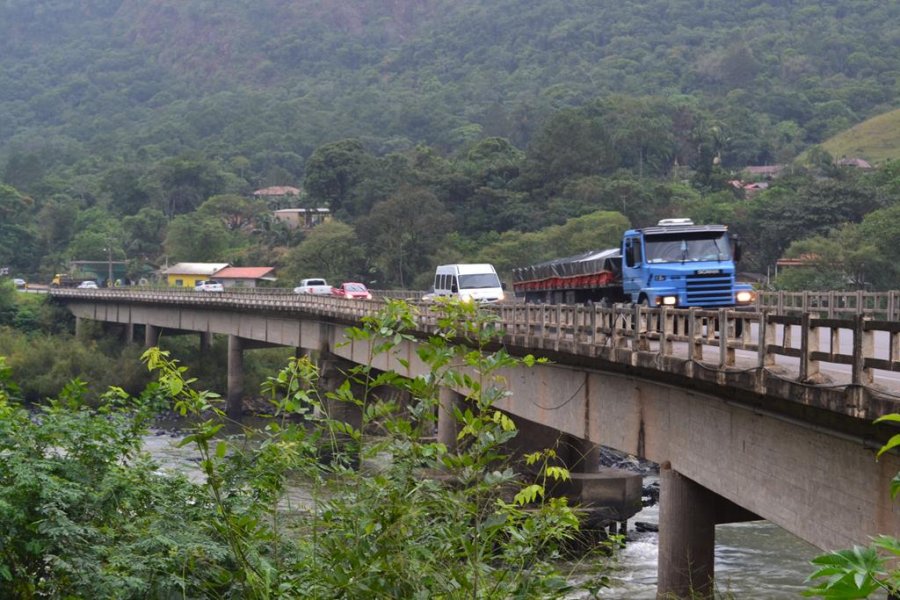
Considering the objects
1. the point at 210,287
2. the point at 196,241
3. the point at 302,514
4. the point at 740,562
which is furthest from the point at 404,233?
the point at 302,514

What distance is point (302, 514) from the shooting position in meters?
11.9

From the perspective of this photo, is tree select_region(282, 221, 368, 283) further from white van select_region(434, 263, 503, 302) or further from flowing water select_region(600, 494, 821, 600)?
flowing water select_region(600, 494, 821, 600)

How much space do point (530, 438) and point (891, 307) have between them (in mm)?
10609

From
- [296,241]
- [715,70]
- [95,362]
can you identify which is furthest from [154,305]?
→ [715,70]

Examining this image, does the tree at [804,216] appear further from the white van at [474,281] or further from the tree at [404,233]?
the white van at [474,281]

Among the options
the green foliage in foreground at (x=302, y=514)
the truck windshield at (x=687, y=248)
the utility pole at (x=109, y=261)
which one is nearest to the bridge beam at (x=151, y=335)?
the utility pole at (x=109, y=261)

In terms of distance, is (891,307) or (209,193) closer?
(891,307)

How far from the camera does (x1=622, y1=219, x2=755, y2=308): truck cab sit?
88.9 ft

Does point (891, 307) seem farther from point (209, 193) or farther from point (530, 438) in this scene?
point (209, 193)

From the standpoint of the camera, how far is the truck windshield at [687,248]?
89.9ft

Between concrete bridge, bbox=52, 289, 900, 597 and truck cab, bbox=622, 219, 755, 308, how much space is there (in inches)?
61.1

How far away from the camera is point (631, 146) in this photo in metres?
121

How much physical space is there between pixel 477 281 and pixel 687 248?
15877 mm

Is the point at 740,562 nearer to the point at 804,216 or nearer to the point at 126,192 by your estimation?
the point at 804,216
